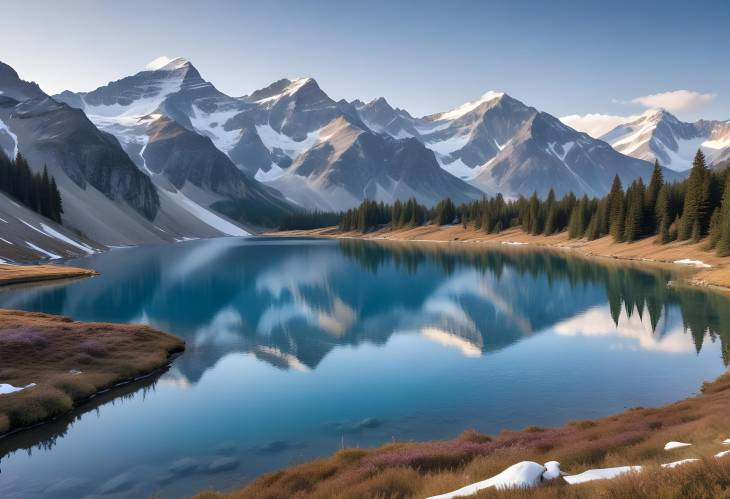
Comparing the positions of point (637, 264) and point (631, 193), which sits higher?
point (631, 193)

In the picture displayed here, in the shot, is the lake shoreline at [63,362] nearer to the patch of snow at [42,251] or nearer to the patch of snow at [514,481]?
the patch of snow at [514,481]

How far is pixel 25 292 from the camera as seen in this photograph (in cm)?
6900

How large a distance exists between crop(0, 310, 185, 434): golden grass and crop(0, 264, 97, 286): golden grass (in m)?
41.4

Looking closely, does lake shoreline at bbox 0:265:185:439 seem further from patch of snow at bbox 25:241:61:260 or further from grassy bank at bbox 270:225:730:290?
patch of snow at bbox 25:241:61:260

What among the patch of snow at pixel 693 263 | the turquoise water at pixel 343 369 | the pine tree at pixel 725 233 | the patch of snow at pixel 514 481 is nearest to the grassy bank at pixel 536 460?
the patch of snow at pixel 514 481

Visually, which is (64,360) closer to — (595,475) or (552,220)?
(595,475)

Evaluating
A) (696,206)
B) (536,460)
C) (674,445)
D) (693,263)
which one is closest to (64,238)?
(693,263)

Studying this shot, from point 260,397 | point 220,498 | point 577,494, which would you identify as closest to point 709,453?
point 577,494

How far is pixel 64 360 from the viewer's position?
104 ft

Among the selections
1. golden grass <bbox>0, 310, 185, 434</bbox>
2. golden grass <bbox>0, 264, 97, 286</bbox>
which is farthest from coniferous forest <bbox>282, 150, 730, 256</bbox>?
golden grass <bbox>0, 264, 97, 286</bbox>

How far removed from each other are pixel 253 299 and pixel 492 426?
4706 centimetres

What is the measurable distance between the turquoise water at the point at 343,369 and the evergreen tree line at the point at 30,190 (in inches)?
3591

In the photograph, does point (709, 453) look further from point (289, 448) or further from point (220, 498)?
point (289, 448)

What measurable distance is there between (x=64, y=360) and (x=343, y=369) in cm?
1772
